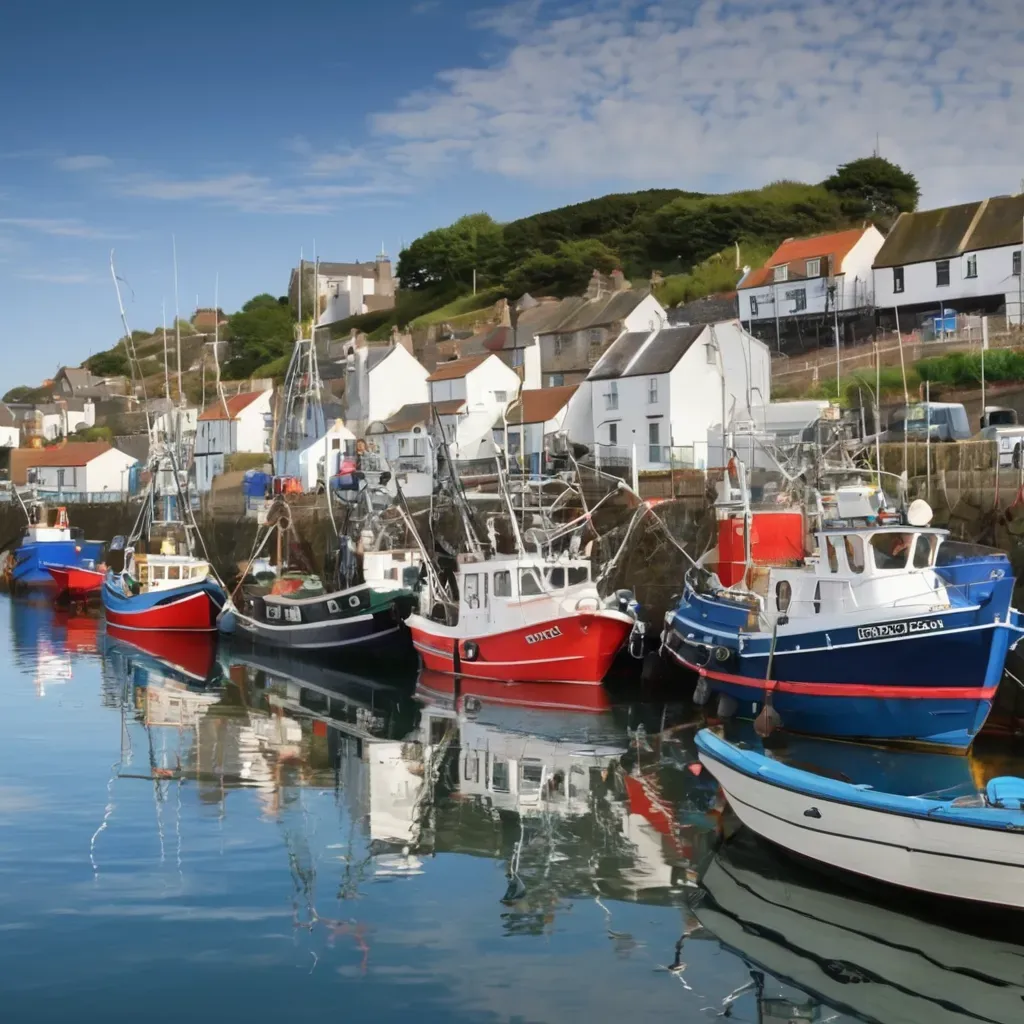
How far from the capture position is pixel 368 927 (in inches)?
459

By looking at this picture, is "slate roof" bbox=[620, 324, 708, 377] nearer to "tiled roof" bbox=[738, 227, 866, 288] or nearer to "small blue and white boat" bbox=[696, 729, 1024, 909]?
"tiled roof" bbox=[738, 227, 866, 288]

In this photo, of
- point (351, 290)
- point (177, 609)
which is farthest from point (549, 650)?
point (351, 290)

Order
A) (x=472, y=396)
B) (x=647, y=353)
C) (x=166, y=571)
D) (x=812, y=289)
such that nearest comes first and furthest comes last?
(x=166, y=571), (x=647, y=353), (x=812, y=289), (x=472, y=396)

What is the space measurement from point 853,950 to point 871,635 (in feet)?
24.8

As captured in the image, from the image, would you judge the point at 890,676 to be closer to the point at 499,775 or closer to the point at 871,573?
A: the point at 871,573

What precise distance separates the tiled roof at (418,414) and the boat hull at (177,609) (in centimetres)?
1474

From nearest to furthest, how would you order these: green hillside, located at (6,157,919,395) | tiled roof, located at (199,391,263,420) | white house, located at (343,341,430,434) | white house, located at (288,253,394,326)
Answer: white house, located at (343,341,430,434), tiled roof, located at (199,391,263,420), green hillside, located at (6,157,919,395), white house, located at (288,253,394,326)

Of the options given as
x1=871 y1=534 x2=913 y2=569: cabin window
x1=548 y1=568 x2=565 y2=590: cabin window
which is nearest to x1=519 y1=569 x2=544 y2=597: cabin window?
x1=548 y1=568 x2=565 y2=590: cabin window

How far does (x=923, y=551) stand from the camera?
1877 centimetres

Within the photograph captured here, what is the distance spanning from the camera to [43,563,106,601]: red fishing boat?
46000 mm

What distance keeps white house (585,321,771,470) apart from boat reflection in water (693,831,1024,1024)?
25.5 meters

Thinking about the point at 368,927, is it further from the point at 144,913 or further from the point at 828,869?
the point at 828,869

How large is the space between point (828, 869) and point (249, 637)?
77.3ft

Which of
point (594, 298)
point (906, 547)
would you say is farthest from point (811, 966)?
point (594, 298)
